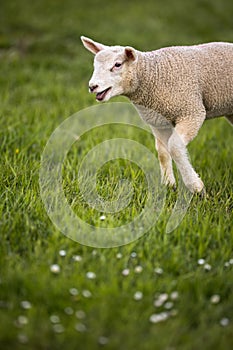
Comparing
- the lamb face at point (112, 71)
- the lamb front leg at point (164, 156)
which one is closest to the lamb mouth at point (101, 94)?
the lamb face at point (112, 71)

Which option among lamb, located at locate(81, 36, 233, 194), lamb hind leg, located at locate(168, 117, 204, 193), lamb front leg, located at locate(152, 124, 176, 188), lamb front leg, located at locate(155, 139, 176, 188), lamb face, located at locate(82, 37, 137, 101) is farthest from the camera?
lamb front leg, located at locate(155, 139, 176, 188)

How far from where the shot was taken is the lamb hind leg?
3994mm

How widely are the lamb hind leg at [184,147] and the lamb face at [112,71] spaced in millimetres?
538

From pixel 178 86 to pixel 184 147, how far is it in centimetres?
47

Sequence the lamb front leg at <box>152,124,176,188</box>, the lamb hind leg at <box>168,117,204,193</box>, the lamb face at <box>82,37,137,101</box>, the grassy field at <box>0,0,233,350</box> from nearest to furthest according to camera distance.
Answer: the grassy field at <box>0,0,233,350</box> < the lamb face at <box>82,37,137,101</box> < the lamb hind leg at <box>168,117,204,193</box> < the lamb front leg at <box>152,124,176,188</box>

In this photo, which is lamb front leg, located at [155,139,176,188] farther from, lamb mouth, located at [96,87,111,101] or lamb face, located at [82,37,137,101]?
lamb mouth, located at [96,87,111,101]

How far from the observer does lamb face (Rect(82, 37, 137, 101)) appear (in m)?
3.67

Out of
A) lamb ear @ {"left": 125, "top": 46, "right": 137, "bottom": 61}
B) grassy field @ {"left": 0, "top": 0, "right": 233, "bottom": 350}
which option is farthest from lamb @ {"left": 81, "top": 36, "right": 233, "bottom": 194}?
grassy field @ {"left": 0, "top": 0, "right": 233, "bottom": 350}

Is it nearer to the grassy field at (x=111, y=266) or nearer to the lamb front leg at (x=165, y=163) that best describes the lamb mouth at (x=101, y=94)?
the grassy field at (x=111, y=266)

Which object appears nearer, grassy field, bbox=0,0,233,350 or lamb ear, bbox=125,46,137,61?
grassy field, bbox=0,0,233,350

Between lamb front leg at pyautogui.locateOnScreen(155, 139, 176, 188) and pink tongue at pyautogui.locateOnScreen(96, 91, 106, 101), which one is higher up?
pink tongue at pyautogui.locateOnScreen(96, 91, 106, 101)

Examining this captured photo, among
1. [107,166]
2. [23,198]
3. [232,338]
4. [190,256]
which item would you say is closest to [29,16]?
[107,166]

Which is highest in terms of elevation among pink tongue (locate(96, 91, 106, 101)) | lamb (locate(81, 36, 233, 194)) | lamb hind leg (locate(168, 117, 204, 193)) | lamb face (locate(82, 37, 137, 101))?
lamb face (locate(82, 37, 137, 101))

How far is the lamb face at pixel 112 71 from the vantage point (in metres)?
3.67
